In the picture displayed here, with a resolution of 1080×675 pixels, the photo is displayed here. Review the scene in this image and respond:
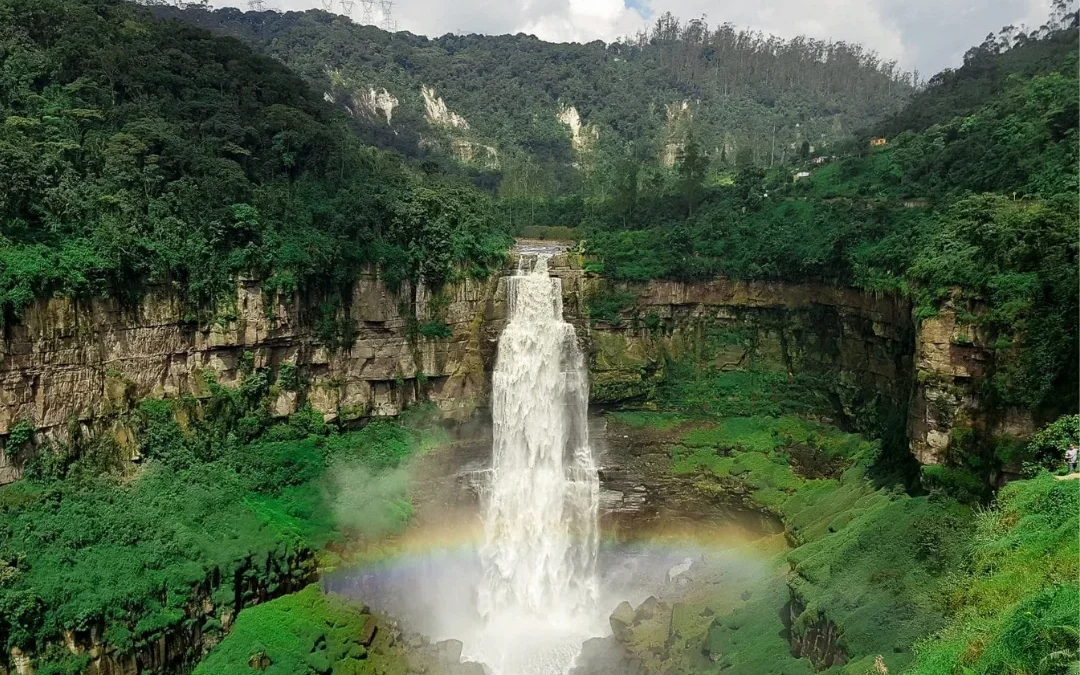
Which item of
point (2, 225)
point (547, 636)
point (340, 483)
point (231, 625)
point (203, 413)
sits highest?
point (2, 225)

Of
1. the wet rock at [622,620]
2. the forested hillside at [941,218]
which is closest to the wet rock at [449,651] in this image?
the wet rock at [622,620]

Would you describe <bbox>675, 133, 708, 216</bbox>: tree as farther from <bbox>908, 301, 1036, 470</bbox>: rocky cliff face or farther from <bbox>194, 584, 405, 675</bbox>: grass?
<bbox>194, 584, 405, 675</bbox>: grass

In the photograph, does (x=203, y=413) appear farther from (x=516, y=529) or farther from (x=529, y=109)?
(x=529, y=109)

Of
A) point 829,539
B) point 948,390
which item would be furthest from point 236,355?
point 948,390

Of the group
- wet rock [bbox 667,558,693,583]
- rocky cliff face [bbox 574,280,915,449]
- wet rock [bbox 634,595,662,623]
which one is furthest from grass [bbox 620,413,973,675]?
wet rock [bbox 667,558,693,583]

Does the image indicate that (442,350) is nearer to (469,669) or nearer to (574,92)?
(469,669)

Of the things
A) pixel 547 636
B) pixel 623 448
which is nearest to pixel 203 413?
pixel 547 636
